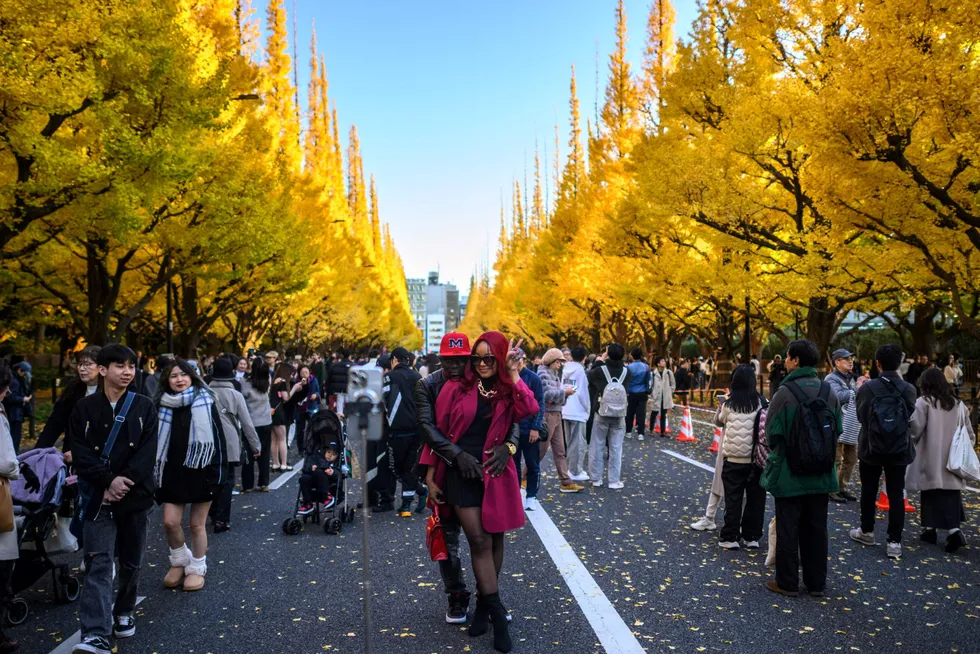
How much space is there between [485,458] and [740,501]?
10.3 ft

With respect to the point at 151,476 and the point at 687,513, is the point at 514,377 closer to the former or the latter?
the point at 151,476

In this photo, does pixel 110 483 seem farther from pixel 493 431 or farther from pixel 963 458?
pixel 963 458

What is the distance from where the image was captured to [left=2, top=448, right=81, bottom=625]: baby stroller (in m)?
4.58

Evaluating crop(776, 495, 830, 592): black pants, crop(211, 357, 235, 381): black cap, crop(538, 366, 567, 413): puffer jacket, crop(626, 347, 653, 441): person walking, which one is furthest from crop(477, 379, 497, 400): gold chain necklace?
crop(626, 347, 653, 441): person walking

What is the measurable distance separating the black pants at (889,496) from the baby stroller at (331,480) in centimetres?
445

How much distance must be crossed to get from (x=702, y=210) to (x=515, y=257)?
42.0 m

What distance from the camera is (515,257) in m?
56.6

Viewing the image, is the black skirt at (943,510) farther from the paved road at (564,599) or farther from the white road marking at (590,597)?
the white road marking at (590,597)

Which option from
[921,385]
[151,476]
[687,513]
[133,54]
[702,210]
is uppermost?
[133,54]

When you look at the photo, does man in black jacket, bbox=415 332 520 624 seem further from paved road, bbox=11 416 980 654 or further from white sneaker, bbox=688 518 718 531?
white sneaker, bbox=688 518 718 531

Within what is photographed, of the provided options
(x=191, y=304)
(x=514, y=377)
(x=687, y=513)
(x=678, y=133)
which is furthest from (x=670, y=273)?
(x=514, y=377)

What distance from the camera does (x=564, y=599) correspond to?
4.87 meters

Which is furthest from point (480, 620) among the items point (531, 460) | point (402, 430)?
point (402, 430)

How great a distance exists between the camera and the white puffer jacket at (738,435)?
20.5 feet
